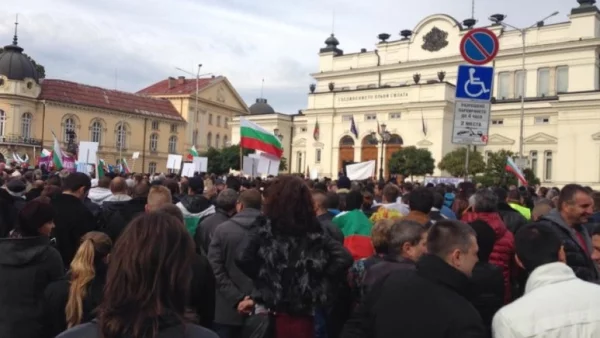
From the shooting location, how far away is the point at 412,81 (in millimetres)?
58625

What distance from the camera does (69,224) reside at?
6.38 metres

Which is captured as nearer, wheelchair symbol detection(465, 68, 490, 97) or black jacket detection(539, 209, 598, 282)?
black jacket detection(539, 209, 598, 282)

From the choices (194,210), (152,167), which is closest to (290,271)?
(194,210)

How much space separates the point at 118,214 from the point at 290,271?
10.7 ft

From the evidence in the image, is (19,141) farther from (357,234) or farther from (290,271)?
(290,271)

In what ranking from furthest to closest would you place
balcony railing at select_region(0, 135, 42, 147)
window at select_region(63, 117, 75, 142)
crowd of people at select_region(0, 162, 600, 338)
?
window at select_region(63, 117, 75, 142), balcony railing at select_region(0, 135, 42, 147), crowd of people at select_region(0, 162, 600, 338)

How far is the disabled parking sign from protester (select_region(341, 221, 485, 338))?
239 inches

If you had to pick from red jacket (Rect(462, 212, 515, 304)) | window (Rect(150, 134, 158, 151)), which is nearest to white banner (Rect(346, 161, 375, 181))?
red jacket (Rect(462, 212, 515, 304))

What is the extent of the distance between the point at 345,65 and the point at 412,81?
973 cm

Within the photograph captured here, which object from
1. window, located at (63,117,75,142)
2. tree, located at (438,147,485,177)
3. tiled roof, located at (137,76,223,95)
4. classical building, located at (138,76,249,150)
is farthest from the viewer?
tiled roof, located at (137,76,223,95)

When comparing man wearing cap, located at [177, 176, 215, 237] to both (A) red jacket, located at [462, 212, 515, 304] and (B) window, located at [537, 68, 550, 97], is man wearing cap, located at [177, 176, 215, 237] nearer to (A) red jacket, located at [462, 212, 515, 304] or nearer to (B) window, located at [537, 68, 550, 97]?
(A) red jacket, located at [462, 212, 515, 304]

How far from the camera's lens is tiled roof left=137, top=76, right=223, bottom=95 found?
75.3 meters

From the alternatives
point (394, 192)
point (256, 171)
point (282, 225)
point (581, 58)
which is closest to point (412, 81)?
point (581, 58)

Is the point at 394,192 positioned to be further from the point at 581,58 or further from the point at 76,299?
the point at 581,58
